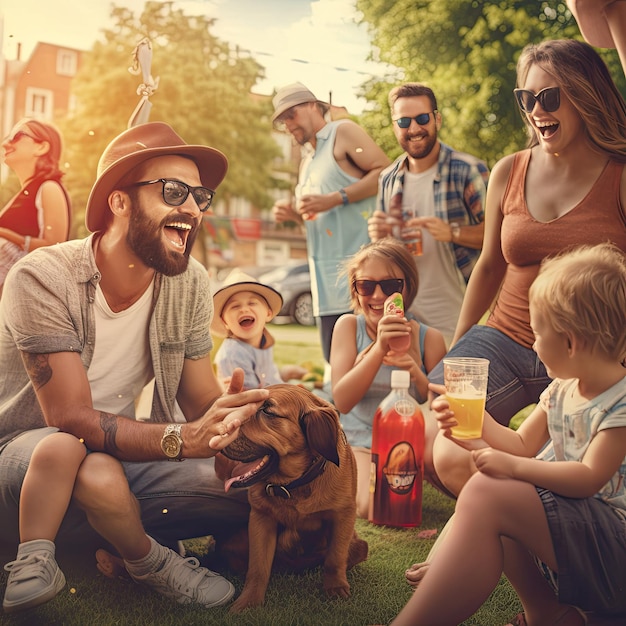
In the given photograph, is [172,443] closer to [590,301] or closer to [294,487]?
[294,487]

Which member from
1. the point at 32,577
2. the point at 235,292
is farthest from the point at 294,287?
the point at 32,577

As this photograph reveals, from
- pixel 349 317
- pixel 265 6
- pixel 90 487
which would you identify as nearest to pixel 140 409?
pixel 90 487

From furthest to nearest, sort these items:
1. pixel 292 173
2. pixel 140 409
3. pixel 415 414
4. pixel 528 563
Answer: pixel 292 173
pixel 415 414
pixel 140 409
pixel 528 563

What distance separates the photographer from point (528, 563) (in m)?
1.99

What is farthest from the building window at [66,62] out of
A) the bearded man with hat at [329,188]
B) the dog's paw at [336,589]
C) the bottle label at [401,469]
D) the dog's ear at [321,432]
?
the dog's paw at [336,589]

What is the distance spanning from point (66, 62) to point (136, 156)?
0.51 m

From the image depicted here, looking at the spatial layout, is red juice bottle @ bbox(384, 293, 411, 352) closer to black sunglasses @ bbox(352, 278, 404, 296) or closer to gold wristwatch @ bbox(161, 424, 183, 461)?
black sunglasses @ bbox(352, 278, 404, 296)

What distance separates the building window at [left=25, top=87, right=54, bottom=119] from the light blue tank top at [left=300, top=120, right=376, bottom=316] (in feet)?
2.87

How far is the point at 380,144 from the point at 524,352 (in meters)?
0.84

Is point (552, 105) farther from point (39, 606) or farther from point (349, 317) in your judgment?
point (39, 606)

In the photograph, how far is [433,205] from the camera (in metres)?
2.88

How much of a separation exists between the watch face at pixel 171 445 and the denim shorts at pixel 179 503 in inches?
10.5

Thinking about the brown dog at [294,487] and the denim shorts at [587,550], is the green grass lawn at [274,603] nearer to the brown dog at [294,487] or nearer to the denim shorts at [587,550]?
the brown dog at [294,487]

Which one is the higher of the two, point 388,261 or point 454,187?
point 454,187
